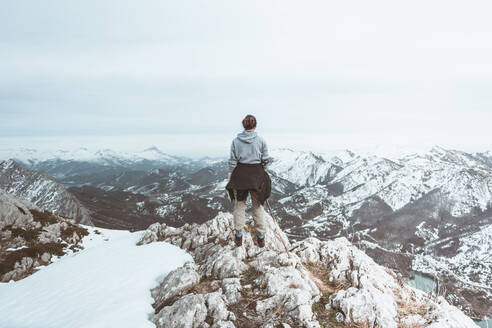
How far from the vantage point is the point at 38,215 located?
38344 mm

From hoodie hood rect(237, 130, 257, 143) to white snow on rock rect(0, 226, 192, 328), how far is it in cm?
789

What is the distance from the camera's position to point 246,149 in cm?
1156

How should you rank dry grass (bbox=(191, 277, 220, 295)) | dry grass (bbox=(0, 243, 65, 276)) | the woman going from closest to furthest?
dry grass (bbox=(191, 277, 220, 295)) → the woman → dry grass (bbox=(0, 243, 65, 276))

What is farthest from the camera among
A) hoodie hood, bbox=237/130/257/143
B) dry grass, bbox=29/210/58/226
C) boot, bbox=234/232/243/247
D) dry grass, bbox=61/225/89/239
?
dry grass, bbox=29/210/58/226

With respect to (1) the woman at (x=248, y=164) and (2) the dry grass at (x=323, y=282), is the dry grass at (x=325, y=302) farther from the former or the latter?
(1) the woman at (x=248, y=164)

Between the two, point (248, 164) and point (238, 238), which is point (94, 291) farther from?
point (248, 164)

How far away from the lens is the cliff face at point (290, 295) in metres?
8.77

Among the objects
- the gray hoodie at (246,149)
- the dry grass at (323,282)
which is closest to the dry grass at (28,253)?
the gray hoodie at (246,149)

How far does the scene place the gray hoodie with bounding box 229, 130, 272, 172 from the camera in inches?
453

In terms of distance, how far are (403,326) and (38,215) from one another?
48506 millimetres

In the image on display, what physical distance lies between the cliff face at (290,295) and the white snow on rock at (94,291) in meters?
0.99

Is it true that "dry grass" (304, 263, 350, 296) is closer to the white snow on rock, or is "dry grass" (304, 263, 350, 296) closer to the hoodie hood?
the white snow on rock

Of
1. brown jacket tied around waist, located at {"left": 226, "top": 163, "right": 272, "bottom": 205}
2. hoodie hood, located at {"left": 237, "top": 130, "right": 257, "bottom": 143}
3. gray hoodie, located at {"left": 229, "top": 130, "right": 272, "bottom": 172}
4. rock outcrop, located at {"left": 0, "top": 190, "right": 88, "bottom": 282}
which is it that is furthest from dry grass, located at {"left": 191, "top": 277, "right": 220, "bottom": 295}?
rock outcrop, located at {"left": 0, "top": 190, "right": 88, "bottom": 282}

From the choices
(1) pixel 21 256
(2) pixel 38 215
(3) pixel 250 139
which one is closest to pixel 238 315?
(3) pixel 250 139
